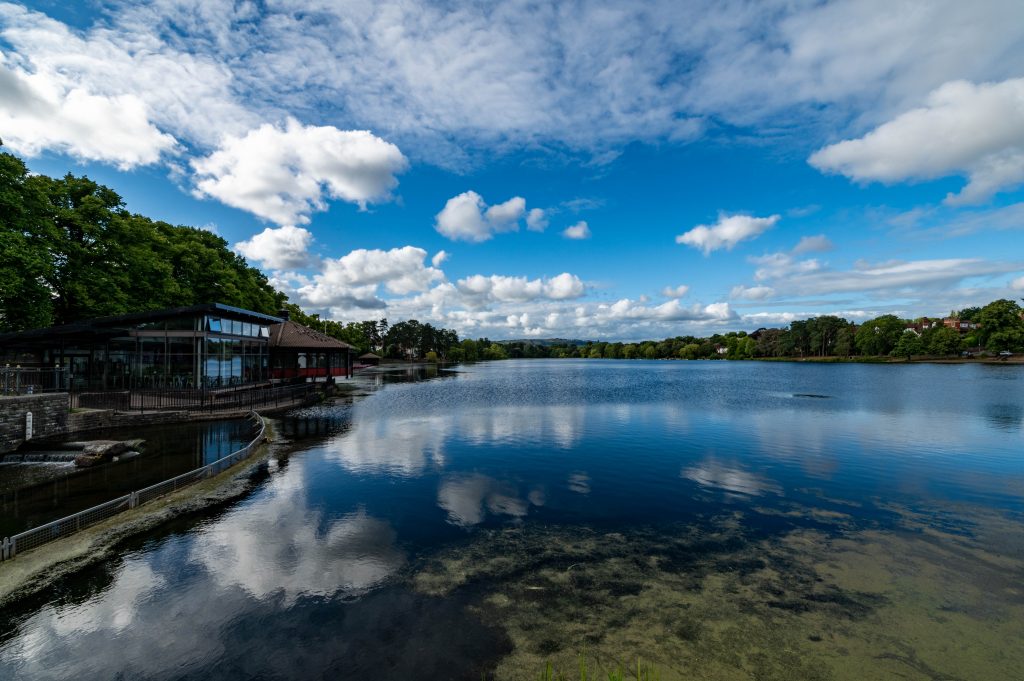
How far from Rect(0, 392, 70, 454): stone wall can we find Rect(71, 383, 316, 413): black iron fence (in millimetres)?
4151

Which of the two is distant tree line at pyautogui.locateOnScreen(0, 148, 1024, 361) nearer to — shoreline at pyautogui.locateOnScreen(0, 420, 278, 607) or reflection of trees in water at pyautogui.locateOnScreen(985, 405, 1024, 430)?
shoreline at pyautogui.locateOnScreen(0, 420, 278, 607)

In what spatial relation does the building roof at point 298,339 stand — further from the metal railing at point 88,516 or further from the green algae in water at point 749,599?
the green algae in water at point 749,599

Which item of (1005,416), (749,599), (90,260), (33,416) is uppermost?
(90,260)

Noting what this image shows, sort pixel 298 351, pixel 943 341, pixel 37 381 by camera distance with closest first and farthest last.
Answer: pixel 37 381, pixel 298 351, pixel 943 341

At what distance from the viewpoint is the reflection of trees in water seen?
27.7 metres

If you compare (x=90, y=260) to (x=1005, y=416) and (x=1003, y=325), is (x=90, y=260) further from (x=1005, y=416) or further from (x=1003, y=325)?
(x=1003, y=325)

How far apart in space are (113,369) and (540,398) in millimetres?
35412

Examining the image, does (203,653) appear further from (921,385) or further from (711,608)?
(921,385)

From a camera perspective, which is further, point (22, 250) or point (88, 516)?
point (22, 250)

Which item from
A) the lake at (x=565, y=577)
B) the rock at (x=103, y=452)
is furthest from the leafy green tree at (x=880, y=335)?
the rock at (x=103, y=452)

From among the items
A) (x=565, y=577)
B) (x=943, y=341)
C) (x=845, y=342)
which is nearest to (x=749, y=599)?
(x=565, y=577)

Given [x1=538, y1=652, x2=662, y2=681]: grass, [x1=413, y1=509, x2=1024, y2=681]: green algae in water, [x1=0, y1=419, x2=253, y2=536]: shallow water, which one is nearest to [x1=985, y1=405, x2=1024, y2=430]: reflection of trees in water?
[x1=413, y1=509, x2=1024, y2=681]: green algae in water

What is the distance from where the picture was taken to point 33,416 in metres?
19.7

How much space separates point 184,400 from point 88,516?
2116 cm
